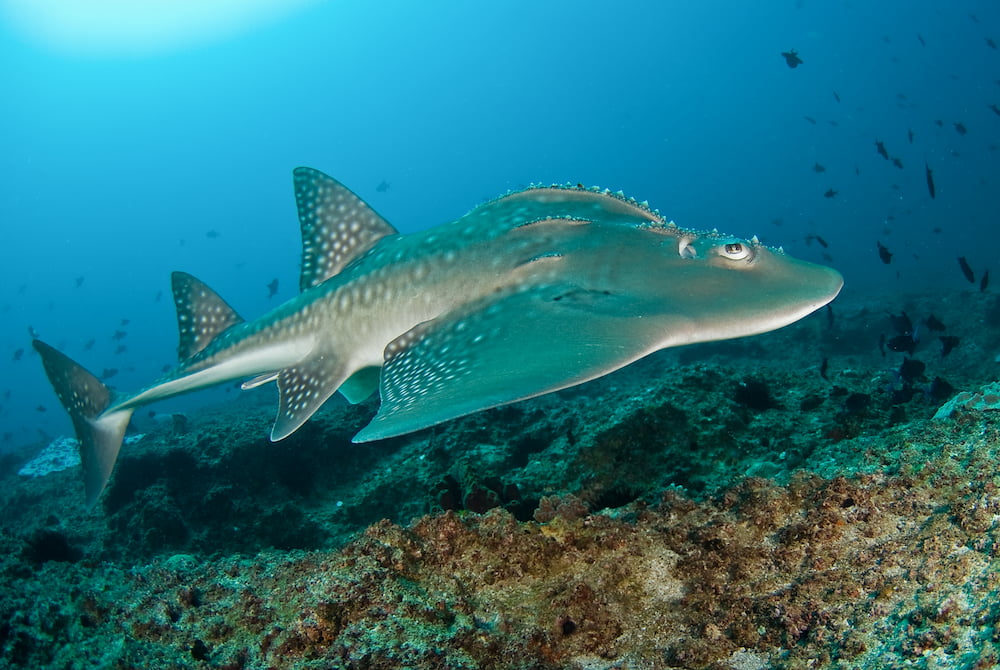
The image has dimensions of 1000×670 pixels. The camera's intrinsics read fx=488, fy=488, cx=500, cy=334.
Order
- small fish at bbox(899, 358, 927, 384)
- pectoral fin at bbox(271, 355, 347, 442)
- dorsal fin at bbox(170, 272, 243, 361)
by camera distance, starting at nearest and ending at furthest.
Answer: pectoral fin at bbox(271, 355, 347, 442), small fish at bbox(899, 358, 927, 384), dorsal fin at bbox(170, 272, 243, 361)

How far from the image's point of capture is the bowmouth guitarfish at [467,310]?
9.07ft

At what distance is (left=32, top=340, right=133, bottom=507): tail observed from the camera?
5410 mm

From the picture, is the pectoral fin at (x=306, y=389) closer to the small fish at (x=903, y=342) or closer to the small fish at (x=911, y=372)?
the small fish at (x=911, y=372)

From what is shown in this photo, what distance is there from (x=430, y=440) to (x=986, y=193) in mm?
103351

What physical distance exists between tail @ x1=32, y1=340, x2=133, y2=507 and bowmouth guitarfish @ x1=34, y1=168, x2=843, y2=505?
0.05ft

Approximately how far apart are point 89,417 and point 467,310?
15.6 ft

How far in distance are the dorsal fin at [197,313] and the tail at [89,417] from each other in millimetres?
966

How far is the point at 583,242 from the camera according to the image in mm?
3719

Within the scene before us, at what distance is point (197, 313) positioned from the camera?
19.3 ft

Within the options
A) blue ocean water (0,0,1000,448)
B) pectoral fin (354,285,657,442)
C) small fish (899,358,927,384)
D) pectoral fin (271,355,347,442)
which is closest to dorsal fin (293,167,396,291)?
pectoral fin (271,355,347,442)

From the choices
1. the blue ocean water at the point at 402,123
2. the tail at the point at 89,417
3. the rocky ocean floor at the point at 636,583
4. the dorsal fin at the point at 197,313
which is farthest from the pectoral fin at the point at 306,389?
the blue ocean water at the point at 402,123

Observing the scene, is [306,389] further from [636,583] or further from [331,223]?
[636,583]

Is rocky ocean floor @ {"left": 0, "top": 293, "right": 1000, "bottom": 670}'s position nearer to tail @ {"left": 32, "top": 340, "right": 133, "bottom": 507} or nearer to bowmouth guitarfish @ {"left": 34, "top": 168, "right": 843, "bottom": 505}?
bowmouth guitarfish @ {"left": 34, "top": 168, "right": 843, "bottom": 505}

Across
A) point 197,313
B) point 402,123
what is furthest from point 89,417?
point 402,123
